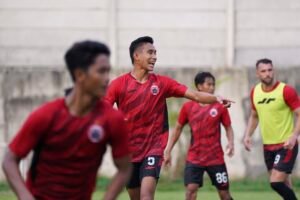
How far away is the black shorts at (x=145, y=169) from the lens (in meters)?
11.6

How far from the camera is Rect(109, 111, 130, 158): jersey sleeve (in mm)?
7250

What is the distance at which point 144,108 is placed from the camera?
11734 millimetres

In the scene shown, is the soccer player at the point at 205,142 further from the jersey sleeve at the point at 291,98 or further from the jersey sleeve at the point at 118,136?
the jersey sleeve at the point at 118,136

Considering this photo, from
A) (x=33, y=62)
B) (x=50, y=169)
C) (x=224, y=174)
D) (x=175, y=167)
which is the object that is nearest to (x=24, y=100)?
(x=33, y=62)

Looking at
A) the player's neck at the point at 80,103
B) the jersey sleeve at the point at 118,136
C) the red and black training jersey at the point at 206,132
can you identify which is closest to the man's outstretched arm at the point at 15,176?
the player's neck at the point at 80,103

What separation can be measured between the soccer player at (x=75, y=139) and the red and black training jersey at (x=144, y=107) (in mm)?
4291

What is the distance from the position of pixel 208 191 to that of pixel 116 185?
11.3 m

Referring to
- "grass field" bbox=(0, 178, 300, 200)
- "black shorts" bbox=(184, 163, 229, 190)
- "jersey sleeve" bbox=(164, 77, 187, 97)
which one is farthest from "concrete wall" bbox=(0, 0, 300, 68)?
"jersey sleeve" bbox=(164, 77, 187, 97)

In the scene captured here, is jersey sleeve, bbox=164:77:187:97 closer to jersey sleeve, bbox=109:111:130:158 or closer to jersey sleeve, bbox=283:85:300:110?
jersey sleeve, bbox=283:85:300:110

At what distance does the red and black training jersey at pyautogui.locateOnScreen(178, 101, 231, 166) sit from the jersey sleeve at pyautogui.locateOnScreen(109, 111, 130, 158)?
23.7ft

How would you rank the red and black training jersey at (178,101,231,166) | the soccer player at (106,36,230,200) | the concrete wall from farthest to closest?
the concrete wall → the red and black training jersey at (178,101,231,166) → the soccer player at (106,36,230,200)

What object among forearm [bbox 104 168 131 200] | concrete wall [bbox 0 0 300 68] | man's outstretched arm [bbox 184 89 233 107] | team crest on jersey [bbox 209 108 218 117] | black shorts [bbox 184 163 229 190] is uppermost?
concrete wall [bbox 0 0 300 68]

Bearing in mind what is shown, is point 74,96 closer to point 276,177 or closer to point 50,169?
point 50,169

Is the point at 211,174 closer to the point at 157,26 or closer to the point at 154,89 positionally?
the point at 154,89
